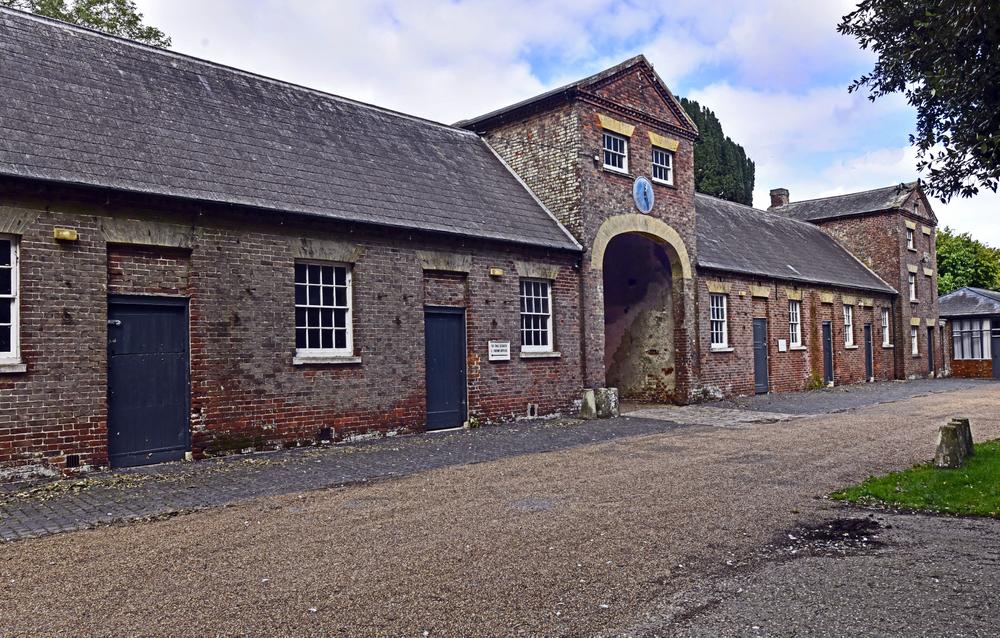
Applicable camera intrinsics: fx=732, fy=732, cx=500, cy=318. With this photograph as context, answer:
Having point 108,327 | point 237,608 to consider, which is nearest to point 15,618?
point 237,608

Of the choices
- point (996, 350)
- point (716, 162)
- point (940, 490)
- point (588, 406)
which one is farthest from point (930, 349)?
point (940, 490)

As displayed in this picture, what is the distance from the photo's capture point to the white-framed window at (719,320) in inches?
867

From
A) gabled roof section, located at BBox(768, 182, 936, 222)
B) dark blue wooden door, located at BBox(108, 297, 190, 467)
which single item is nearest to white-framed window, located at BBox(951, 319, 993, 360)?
gabled roof section, located at BBox(768, 182, 936, 222)

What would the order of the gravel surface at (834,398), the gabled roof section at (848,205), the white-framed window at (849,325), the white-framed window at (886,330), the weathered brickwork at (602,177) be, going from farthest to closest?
the gabled roof section at (848,205) → the white-framed window at (886,330) → the white-framed window at (849,325) → the gravel surface at (834,398) → the weathered brickwork at (602,177)

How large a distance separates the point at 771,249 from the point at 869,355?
790 centimetres

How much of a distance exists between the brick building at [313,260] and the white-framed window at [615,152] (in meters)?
0.12

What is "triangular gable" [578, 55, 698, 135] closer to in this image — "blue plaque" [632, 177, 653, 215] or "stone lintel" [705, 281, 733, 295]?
"blue plaque" [632, 177, 653, 215]

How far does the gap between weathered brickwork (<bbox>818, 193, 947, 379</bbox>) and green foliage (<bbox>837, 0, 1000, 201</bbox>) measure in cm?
2878

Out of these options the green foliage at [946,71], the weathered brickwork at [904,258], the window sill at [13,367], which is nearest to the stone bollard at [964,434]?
the green foliage at [946,71]

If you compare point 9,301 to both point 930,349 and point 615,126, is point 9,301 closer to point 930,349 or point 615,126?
point 615,126

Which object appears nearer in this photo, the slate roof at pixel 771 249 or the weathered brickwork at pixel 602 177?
the weathered brickwork at pixel 602 177

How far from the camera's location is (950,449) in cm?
911

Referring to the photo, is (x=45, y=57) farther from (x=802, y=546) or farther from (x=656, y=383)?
(x=656, y=383)

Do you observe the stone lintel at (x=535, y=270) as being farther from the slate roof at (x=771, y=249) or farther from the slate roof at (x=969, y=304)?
the slate roof at (x=969, y=304)
